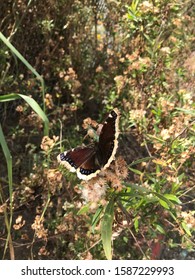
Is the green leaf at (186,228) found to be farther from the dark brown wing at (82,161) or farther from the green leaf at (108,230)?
the dark brown wing at (82,161)

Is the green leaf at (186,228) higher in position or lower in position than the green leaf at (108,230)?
lower

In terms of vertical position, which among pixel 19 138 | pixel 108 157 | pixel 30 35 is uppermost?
pixel 30 35

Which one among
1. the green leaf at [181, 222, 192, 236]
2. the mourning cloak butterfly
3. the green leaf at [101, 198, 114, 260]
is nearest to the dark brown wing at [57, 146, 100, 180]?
the mourning cloak butterfly

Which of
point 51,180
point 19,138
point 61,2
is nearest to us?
point 51,180

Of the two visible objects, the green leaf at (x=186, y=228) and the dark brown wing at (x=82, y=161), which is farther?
the green leaf at (x=186, y=228)

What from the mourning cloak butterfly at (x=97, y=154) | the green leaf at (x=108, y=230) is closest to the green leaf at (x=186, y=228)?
the green leaf at (x=108, y=230)

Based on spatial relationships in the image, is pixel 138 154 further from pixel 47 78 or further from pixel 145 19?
pixel 145 19
